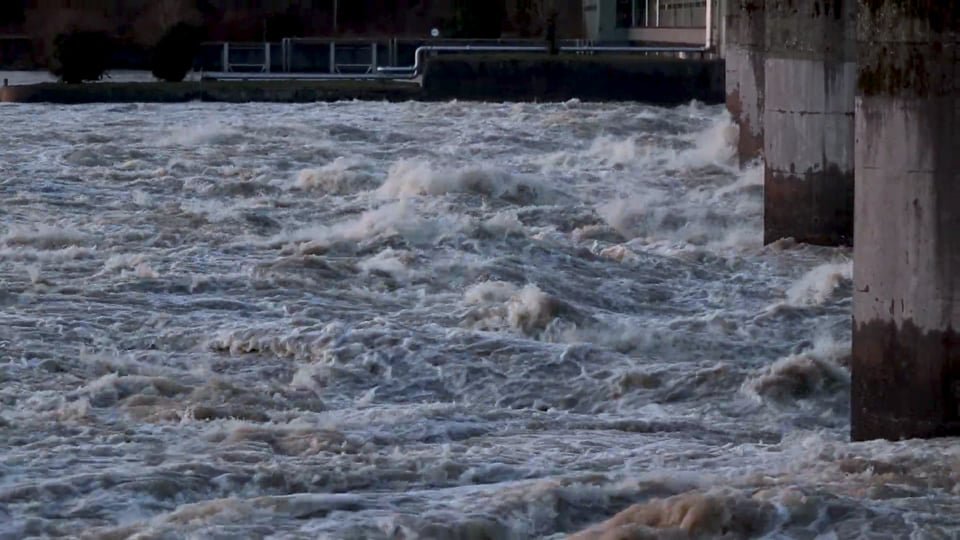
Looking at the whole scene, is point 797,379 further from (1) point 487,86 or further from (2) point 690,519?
(1) point 487,86

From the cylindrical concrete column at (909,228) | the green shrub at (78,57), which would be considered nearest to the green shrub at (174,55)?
the green shrub at (78,57)

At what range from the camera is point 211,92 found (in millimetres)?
37281

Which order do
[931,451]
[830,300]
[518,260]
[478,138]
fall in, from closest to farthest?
[931,451] < [830,300] < [518,260] < [478,138]

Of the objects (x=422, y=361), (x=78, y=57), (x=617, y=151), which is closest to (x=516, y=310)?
(x=422, y=361)

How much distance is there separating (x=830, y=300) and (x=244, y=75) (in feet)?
87.8

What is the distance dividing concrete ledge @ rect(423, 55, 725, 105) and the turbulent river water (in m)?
10.6

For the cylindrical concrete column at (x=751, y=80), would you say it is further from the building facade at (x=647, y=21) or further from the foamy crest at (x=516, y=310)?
the building facade at (x=647, y=21)

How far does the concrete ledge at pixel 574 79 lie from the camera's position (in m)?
36.6

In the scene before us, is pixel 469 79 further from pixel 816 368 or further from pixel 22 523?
pixel 22 523

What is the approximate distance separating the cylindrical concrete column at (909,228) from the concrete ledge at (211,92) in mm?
26503

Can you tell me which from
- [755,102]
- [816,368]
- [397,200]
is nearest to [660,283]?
[816,368]

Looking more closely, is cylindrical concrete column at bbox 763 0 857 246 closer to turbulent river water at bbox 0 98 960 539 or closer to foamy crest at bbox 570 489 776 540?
turbulent river water at bbox 0 98 960 539

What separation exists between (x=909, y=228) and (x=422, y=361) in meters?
4.03

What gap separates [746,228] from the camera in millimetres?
21500
